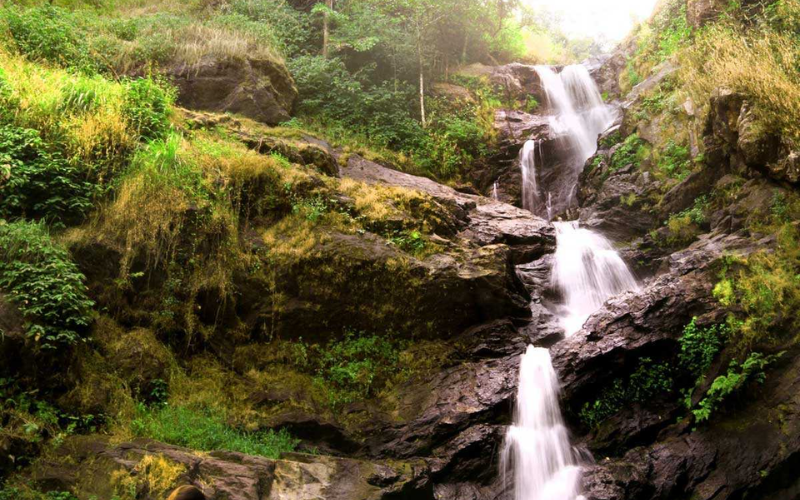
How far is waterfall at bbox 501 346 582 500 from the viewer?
295 inches

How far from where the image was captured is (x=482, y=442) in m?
7.75

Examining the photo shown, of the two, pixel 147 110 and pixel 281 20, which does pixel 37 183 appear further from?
pixel 281 20

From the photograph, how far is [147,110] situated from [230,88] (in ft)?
14.4

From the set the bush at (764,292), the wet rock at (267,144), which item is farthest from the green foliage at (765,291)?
the wet rock at (267,144)

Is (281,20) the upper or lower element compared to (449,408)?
upper

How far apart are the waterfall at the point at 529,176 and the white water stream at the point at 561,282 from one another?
3 cm

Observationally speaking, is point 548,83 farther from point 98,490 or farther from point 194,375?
point 98,490

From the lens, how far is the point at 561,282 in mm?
11477

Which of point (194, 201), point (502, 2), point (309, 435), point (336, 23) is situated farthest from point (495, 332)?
point (502, 2)

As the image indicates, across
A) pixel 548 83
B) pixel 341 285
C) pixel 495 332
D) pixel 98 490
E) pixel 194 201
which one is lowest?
pixel 98 490

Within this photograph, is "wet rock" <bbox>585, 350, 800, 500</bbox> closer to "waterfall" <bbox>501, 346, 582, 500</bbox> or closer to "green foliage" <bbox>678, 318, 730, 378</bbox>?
"waterfall" <bbox>501, 346, 582, 500</bbox>

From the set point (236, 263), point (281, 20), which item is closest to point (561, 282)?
point (236, 263)

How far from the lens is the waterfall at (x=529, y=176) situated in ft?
50.2

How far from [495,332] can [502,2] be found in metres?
17.0
